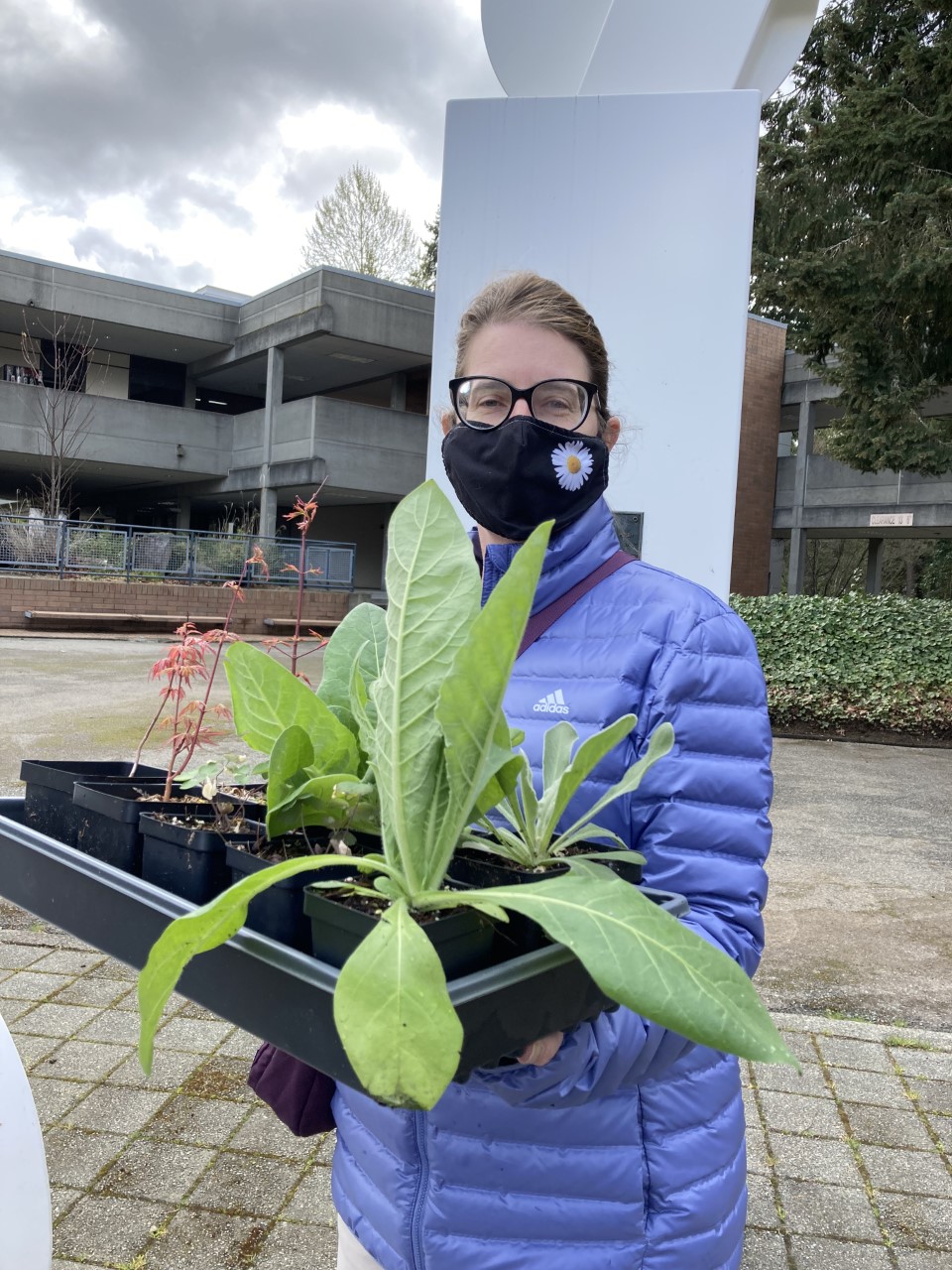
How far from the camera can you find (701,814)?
1.26 meters

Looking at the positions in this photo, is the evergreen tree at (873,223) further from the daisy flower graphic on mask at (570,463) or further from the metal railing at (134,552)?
the metal railing at (134,552)

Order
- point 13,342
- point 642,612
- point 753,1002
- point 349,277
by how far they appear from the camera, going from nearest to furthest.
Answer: point 753,1002 < point 642,612 < point 349,277 < point 13,342

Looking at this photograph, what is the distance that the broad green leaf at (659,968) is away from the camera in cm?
66

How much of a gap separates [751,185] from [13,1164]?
4.27 metres

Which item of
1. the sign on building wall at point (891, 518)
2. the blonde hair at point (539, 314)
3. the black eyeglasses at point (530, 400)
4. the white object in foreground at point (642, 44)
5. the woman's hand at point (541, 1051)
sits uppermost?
the white object in foreground at point (642, 44)

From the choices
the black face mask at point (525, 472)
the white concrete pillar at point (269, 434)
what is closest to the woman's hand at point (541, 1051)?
the black face mask at point (525, 472)

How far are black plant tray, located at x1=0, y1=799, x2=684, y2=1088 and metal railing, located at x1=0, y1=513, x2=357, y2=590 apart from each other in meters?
18.2

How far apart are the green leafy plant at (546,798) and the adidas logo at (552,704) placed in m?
0.41

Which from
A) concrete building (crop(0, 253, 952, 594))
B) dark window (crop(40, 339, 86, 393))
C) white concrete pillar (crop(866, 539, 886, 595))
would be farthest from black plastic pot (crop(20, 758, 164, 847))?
white concrete pillar (crop(866, 539, 886, 595))

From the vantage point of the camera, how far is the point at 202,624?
19812 mm

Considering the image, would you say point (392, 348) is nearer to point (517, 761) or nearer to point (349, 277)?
point (349, 277)

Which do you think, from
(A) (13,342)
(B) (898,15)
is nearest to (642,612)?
(B) (898,15)

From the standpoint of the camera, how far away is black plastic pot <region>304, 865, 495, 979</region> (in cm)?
77

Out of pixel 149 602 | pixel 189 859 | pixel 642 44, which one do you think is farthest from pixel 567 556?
pixel 149 602
